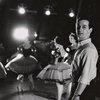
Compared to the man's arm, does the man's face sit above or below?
above

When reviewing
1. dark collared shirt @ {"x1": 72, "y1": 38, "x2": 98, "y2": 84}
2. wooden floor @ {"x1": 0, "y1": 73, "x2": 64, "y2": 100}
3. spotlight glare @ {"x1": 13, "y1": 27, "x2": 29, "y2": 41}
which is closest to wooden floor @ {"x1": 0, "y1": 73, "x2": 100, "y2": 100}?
wooden floor @ {"x1": 0, "y1": 73, "x2": 64, "y2": 100}

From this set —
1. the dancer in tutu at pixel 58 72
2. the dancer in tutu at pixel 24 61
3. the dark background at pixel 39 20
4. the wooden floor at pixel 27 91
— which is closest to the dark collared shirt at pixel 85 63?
the dancer in tutu at pixel 58 72

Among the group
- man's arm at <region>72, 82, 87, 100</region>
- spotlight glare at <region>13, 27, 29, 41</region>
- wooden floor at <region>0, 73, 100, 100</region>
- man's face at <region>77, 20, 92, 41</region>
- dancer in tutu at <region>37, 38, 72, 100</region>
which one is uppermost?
man's face at <region>77, 20, 92, 41</region>

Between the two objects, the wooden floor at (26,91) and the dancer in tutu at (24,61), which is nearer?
the wooden floor at (26,91)

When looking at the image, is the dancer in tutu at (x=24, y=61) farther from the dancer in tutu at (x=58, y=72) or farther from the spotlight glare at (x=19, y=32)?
the spotlight glare at (x=19, y=32)

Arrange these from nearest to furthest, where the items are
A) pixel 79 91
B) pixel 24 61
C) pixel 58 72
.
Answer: pixel 79 91
pixel 58 72
pixel 24 61

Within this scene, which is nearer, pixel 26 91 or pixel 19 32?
pixel 26 91

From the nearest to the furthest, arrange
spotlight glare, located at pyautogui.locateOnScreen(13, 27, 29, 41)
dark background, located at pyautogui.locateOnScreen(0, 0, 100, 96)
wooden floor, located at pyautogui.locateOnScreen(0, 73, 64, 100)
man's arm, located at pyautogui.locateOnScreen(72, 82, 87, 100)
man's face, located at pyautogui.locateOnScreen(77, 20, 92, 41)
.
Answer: man's arm, located at pyautogui.locateOnScreen(72, 82, 87, 100) → man's face, located at pyautogui.locateOnScreen(77, 20, 92, 41) → wooden floor, located at pyautogui.locateOnScreen(0, 73, 64, 100) → dark background, located at pyautogui.locateOnScreen(0, 0, 100, 96) → spotlight glare, located at pyautogui.locateOnScreen(13, 27, 29, 41)

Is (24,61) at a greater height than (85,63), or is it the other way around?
(85,63)

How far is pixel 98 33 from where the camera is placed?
91.6 inches

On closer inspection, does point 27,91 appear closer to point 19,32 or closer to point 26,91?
point 26,91

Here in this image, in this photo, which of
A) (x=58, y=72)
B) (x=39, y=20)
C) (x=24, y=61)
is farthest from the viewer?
(x=39, y=20)

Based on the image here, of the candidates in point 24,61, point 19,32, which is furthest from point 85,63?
point 19,32

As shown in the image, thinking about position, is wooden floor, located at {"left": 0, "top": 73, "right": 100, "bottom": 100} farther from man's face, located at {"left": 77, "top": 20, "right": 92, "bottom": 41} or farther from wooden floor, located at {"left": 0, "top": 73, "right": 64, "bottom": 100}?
man's face, located at {"left": 77, "top": 20, "right": 92, "bottom": 41}
